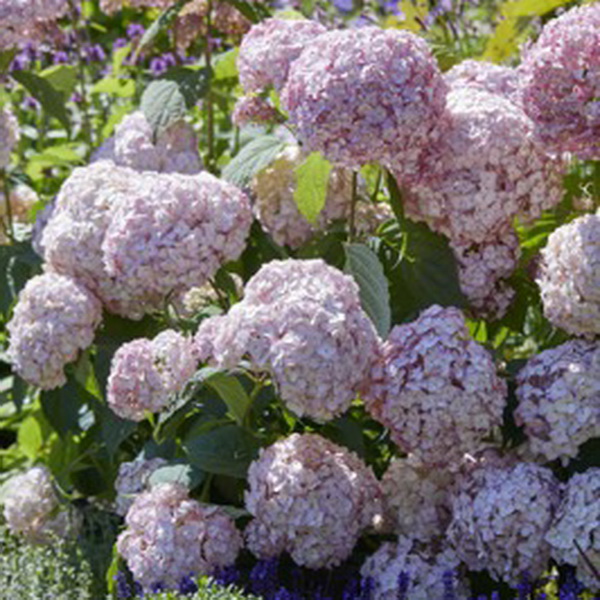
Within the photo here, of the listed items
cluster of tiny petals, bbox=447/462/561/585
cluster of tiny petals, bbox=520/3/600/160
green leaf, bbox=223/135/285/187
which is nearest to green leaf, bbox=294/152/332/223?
green leaf, bbox=223/135/285/187

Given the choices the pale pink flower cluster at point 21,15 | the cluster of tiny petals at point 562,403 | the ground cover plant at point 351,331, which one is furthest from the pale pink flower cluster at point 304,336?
the pale pink flower cluster at point 21,15

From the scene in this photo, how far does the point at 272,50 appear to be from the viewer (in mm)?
3400

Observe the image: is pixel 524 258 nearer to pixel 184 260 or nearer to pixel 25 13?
pixel 184 260

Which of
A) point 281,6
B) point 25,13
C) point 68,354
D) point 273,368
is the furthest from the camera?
point 281,6

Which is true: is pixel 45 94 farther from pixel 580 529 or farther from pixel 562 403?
pixel 580 529

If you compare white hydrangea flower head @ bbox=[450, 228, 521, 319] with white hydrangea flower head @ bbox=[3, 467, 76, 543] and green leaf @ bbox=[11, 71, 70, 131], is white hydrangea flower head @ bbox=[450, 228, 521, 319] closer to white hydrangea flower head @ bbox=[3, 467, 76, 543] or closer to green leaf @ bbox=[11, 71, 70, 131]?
white hydrangea flower head @ bbox=[3, 467, 76, 543]

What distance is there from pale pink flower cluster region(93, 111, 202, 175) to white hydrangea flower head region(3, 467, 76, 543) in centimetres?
91

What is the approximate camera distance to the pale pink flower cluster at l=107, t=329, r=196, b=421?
3.16 metres

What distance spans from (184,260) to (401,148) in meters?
0.53

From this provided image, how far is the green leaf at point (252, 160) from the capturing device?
3484mm

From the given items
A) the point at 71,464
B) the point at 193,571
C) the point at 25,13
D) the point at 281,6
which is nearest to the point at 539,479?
the point at 193,571

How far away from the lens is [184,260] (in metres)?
3.21

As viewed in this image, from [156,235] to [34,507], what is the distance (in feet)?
3.88

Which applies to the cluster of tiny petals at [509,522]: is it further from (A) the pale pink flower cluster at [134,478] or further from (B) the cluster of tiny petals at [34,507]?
(B) the cluster of tiny petals at [34,507]
